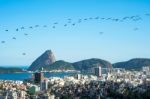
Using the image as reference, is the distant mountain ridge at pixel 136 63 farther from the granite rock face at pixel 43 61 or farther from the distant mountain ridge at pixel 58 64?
the granite rock face at pixel 43 61

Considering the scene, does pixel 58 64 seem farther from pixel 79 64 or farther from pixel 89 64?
pixel 89 64

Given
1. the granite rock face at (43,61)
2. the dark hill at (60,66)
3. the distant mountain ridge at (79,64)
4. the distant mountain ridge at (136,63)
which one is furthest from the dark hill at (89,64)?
the granite rock face at (43,61)

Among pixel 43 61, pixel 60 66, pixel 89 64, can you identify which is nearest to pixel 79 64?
pixel 60 66

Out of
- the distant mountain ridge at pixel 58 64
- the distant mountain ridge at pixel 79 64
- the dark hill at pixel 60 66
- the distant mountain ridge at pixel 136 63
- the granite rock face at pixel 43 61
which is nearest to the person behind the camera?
the distant mountain ridge at pixel 136 63

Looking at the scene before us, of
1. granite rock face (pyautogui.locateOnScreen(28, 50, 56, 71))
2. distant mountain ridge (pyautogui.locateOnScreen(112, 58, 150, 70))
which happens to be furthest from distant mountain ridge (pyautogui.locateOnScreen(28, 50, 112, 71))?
distant mountain ridge (pyautogui.locateOnScreen(112, 58, 150, 70))

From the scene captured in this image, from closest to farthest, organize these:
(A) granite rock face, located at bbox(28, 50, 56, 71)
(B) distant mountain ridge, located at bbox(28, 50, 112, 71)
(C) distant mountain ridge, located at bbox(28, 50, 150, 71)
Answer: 1. (C) distant mountain ridge, located at bbox(28, 50, 150, 71)
2. (B) distant mountain ridge, located at bbox(28, 50, 112, 71)
3. (A) granite rock face, located at bbox(28, 50, 56, 71)

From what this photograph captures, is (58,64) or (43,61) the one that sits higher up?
(43,61)

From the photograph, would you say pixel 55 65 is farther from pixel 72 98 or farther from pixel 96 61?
pixel 72 98

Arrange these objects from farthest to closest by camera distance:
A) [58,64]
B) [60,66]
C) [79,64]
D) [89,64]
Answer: [58,64]
[79,64]
[60,66]
[89,64]

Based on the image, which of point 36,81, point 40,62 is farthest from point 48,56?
point 36,81

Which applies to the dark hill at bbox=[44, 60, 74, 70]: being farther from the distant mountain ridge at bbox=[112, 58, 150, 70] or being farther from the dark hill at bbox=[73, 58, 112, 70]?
the distant mountain ridge at bbox=[112, 58, 150, 70]

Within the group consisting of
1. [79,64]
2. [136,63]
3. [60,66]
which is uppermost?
[79,64]
